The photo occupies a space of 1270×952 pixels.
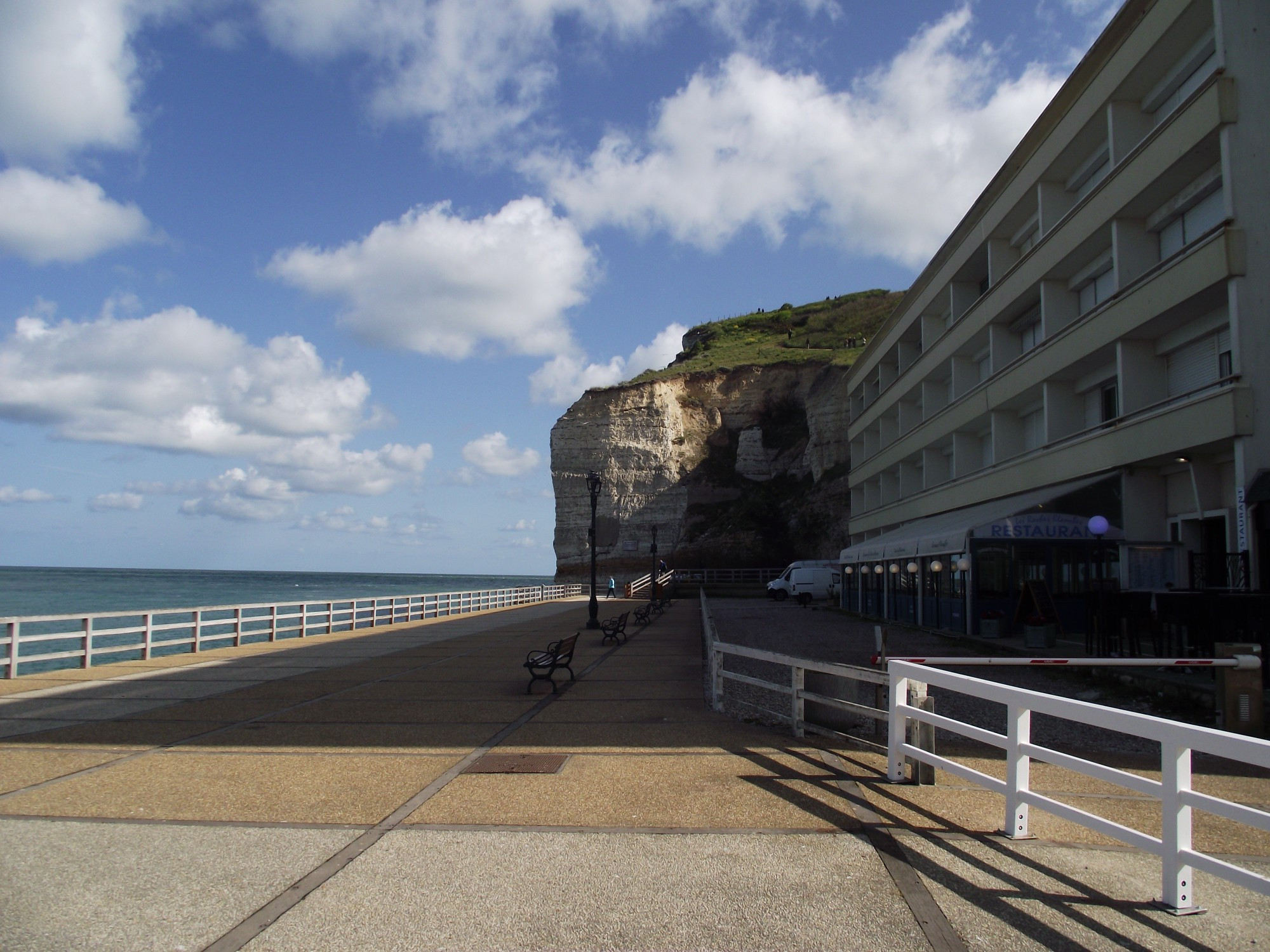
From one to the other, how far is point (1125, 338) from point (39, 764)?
20.2m

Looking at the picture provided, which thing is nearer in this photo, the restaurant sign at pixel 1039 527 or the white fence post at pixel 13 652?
the white fence post at pixel 13 652

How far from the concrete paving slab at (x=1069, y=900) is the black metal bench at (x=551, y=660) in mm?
7361

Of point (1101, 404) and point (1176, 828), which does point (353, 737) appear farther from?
point (1101, 404)

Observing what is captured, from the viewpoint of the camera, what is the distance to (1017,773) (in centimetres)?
534

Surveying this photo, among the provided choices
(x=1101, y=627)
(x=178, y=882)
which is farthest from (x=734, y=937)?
(x=1101, y=627)

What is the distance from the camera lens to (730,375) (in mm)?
82125

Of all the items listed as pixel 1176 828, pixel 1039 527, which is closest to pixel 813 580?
pixel 1039 527

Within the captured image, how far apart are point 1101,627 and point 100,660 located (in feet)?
92.2

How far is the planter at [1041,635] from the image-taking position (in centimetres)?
1738

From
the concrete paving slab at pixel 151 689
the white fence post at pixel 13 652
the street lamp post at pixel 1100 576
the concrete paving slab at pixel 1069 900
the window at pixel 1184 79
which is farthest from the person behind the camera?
the window at pixel 1184 79

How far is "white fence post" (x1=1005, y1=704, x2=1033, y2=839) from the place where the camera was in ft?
17.4

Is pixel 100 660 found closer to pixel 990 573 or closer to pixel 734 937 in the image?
pixel 990 573

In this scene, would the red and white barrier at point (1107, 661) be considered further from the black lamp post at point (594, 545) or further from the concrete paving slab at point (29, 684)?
the black lamp post at point (594, 545)

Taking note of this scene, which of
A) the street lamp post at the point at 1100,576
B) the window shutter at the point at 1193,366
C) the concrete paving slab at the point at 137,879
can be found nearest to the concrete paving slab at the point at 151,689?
the concrete paving slab at the point at 137,879
